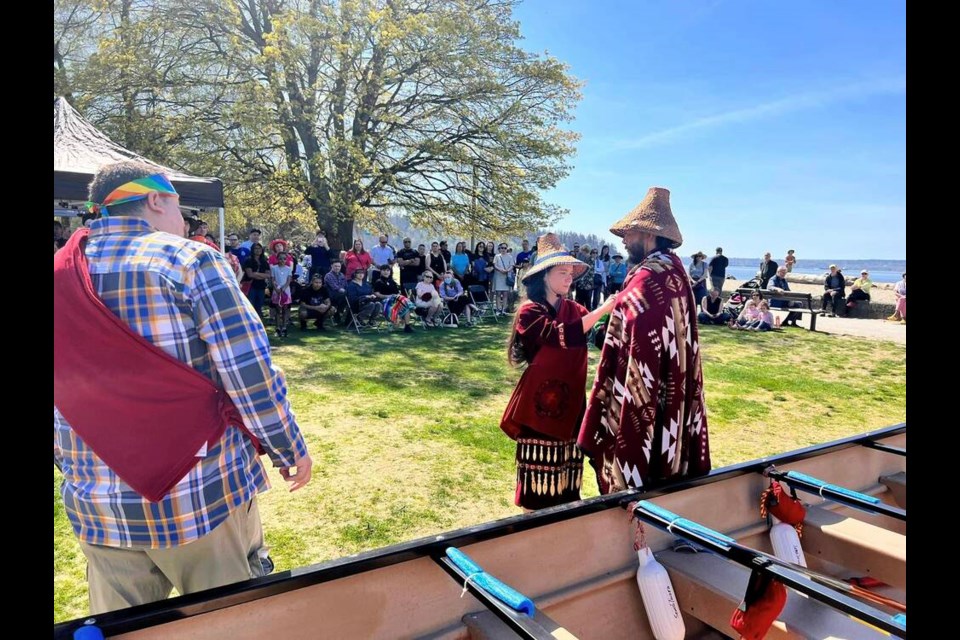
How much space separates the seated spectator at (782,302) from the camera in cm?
1412

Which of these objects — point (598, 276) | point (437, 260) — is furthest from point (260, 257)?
point (598, 276)

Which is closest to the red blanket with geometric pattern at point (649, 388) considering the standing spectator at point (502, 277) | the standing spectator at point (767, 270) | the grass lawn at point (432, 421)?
the grass lawn at point (432, 421)

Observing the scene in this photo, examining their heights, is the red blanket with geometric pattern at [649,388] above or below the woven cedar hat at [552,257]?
below

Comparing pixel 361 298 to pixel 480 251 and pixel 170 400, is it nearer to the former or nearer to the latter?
pixel 480 251

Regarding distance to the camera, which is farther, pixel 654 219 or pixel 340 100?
pixel 340 100

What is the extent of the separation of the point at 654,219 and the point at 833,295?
1687cm

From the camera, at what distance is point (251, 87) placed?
14.0 m

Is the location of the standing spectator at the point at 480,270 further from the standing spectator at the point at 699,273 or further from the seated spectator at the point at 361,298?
the standing spectator at the point at 699,273

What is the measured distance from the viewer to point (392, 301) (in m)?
11.1

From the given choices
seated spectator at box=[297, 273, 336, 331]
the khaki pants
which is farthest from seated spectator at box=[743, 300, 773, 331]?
the khaki pants

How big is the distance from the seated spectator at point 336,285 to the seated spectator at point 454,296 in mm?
2063
